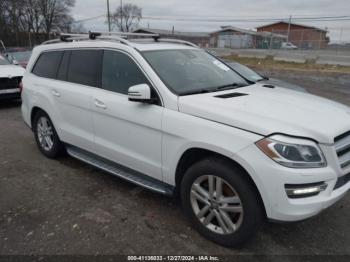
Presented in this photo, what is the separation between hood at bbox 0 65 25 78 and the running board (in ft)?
18.8

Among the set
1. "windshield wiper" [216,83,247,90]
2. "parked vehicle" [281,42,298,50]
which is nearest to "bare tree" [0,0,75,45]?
"parked vehicle" [281,42,298,50]

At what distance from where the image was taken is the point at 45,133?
5.23 meters

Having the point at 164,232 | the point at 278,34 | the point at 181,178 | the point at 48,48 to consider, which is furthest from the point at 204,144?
the point at 278,34

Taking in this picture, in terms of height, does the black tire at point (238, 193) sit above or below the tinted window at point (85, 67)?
below

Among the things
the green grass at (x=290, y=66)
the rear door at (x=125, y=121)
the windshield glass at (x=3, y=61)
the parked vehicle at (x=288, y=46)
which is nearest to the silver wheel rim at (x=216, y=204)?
the rear door at (x=125, y=121)

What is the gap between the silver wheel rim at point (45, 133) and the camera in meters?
5.14

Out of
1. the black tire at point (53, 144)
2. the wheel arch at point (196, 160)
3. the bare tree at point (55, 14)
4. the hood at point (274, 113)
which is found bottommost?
the black tire at point (53, 144)

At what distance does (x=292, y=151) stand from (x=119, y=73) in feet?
7.04

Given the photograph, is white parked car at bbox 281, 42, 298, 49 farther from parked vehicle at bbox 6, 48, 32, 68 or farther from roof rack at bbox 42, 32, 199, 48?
roof rack at bbox 42, 32, 199, 48

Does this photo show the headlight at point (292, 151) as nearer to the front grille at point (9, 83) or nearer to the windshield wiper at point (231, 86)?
the windshield wiper at point (231, 86)

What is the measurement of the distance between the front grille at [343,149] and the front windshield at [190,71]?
4.45 feet

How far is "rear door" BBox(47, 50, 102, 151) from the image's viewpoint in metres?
4.17

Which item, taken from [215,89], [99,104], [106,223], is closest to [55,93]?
[99,104]

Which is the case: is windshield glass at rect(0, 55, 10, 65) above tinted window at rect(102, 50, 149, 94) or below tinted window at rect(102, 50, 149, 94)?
below
